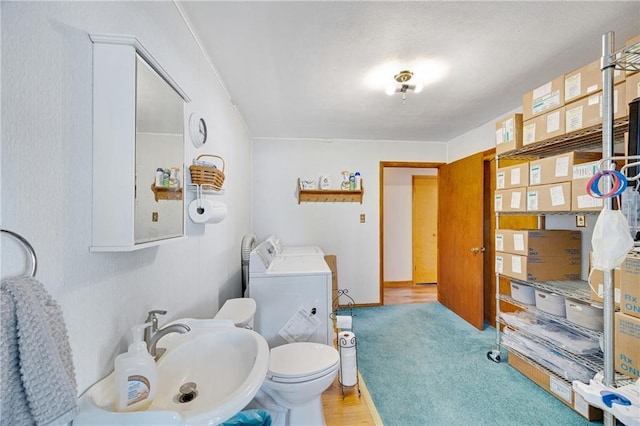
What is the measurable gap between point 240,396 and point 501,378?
222 centimetres

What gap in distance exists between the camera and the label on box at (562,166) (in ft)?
5.42

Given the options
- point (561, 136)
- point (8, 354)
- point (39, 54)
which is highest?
point (561, 136)

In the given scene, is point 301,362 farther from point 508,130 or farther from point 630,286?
point 508,130

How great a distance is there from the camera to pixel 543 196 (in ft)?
5.90

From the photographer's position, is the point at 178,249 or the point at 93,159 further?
the point at 178,249

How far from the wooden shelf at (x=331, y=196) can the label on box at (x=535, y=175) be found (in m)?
1.84

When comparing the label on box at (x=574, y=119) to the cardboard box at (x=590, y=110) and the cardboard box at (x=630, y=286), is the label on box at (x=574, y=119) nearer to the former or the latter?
the cardboard box at (x=590, y=110)

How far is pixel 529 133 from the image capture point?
1.92 metres

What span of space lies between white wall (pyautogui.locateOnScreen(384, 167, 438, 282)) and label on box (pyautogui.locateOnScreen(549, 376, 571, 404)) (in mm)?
2876

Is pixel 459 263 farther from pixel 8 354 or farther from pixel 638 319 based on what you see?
pixel 8 354

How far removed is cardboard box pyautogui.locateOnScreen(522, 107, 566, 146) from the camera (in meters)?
1.68

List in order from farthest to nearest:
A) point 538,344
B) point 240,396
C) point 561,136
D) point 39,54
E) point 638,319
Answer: point 538,344
point 561,136
point 638,319
point 240,396
point 39,54

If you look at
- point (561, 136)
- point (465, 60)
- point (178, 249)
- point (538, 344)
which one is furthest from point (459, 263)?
point (178, 249)

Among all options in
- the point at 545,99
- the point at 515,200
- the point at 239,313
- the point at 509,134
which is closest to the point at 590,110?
the point at 545,99
